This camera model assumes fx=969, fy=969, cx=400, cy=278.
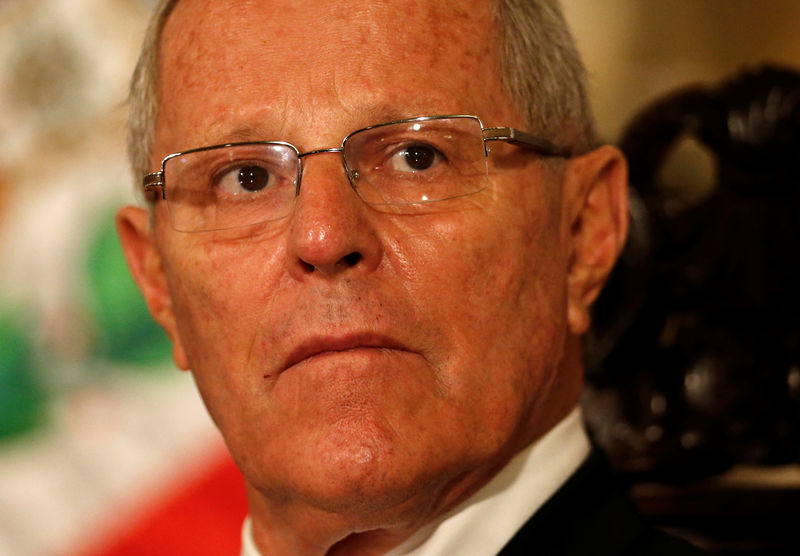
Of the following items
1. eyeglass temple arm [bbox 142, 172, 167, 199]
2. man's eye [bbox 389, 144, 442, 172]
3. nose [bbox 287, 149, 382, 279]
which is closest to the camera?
nose [bbox 287, 149, 382, 279]

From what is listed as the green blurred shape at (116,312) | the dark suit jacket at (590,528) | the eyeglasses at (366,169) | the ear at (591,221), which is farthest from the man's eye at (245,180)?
the green blurred shape at (116,312)

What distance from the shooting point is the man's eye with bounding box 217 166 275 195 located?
131 cm

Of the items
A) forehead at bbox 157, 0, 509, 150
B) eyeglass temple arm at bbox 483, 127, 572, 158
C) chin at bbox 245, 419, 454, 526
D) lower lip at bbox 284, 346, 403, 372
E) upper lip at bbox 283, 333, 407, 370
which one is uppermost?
forehead at bbox 157, 0, 509, 150

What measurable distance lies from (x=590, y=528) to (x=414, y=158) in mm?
577

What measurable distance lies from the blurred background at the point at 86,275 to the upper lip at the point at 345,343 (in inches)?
53.3

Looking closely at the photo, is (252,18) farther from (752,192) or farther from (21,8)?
(21,8)

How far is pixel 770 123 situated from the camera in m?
1.93

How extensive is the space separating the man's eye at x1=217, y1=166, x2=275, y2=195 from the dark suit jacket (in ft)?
1.95

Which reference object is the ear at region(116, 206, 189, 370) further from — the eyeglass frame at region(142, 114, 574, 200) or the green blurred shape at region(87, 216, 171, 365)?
the green blurred shape at region(87, 216, 171, 365)

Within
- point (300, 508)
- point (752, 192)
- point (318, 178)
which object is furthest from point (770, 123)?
point (300, 508)

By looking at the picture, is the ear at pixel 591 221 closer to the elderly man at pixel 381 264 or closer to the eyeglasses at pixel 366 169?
the elderly man at pixel 381 264

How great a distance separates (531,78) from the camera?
138 centimetres

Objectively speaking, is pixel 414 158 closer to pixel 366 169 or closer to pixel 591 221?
pixel 366 169

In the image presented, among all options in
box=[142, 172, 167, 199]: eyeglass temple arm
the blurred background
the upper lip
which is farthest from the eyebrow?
the blurred background
